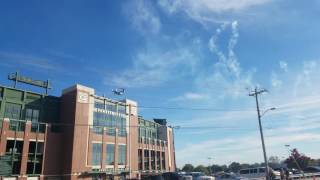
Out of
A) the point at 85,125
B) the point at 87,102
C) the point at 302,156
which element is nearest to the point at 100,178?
the point at 85,125

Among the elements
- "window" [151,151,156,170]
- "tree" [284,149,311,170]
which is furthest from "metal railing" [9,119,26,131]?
"tree" [284,149,311,170]

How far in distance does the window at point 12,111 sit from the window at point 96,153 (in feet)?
48.0

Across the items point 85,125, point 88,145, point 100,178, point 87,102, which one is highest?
point 87,102

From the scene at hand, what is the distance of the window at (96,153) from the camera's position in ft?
197

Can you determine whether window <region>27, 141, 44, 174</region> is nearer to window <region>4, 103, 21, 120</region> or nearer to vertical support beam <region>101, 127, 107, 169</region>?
window <region>4, 103, 21, 120</region>

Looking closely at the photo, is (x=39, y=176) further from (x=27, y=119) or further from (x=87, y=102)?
(x=87, y=102)

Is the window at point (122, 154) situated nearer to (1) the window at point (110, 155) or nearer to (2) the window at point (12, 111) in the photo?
(1) the window at point (110, 155)

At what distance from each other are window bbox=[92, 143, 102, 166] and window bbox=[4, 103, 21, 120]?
576 inches

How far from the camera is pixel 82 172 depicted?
187 feet

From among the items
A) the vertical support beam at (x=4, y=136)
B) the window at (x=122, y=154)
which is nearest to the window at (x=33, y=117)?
the vertical support beam at (x=4, y=136)

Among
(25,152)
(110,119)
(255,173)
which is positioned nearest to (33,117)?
(25,152)

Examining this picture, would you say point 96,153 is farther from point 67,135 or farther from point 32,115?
point 32,115

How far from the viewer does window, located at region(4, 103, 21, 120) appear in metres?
51.6

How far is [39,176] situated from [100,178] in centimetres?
1150
